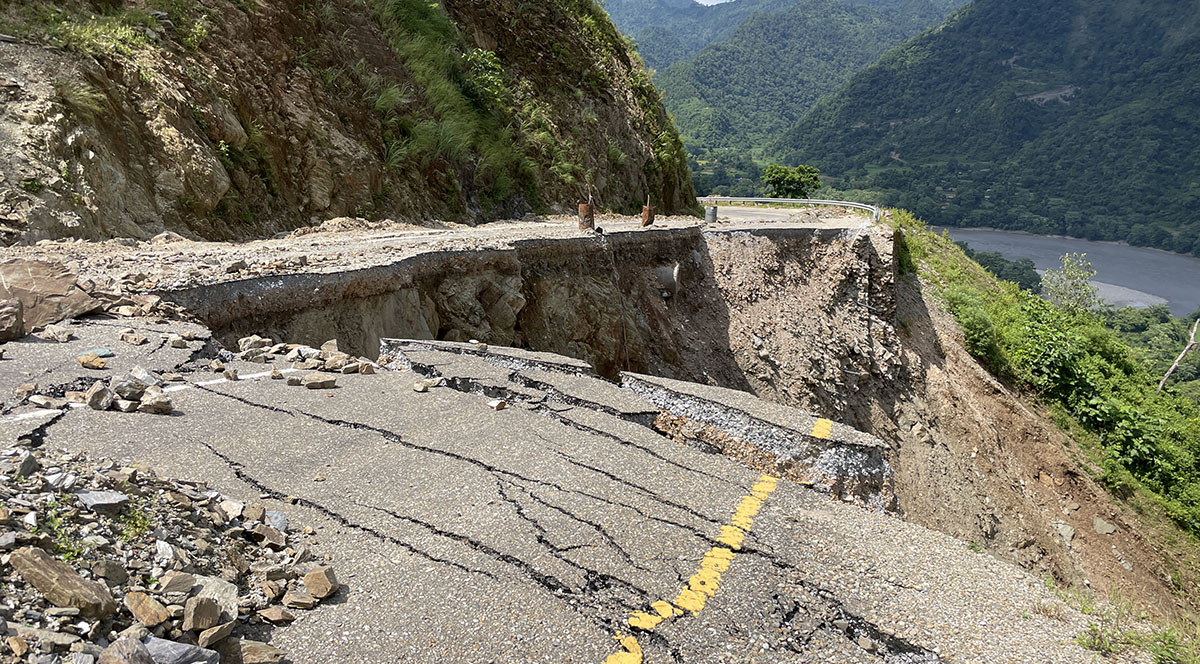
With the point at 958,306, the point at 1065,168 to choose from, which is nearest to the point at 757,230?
the point at 958,306

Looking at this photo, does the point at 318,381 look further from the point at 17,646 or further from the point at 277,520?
the point at 17,646

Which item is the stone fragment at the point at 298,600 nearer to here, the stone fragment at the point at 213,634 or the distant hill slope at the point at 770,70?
the stone fragment at the point at 213,634

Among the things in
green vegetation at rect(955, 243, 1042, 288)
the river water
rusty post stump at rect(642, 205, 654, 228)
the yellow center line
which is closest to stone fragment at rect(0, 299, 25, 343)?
the yellow center line

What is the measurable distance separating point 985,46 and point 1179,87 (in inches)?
1284

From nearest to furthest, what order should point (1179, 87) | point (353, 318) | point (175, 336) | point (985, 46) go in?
point (175, 336) → point (353, 318) → point (1179, 87) → point (985, 46)

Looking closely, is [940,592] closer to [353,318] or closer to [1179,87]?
[353,318]

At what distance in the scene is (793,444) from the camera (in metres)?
5.77

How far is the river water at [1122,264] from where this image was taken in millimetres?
68812

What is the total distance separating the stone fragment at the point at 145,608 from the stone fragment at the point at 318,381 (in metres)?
3.15

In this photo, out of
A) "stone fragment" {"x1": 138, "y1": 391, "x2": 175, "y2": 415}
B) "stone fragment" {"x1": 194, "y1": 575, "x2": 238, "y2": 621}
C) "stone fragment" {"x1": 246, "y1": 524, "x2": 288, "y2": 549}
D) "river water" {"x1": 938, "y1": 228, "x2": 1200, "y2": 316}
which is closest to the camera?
"stone fragment" {"x1": 194, "y1": 575, "x2": 238, "y2": 621}

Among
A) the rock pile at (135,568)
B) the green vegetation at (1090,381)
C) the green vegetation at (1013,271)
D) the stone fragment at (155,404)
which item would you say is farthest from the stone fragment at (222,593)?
the green vegetation at (1013,271)

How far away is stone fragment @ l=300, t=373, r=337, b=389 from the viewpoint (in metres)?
5.77

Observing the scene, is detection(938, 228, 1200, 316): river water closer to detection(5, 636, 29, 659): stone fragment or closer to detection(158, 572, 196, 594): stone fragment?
detection(158, 572, 196, 594): stone fragment

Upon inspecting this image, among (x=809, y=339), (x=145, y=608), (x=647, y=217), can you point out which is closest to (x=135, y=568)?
(x=145, y=608)
